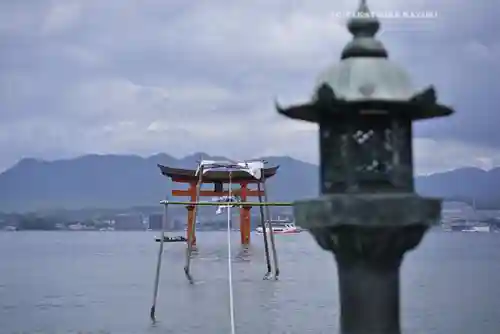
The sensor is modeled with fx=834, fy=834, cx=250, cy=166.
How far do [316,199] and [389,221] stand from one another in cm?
29

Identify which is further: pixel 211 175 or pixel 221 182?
pixel 221 182

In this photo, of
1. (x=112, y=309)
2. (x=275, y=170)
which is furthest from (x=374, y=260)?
(x=275, y=170)

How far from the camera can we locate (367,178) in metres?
3.07

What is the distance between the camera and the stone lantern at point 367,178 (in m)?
2.98

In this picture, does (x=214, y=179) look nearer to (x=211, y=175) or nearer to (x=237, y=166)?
(x=211, y=175)

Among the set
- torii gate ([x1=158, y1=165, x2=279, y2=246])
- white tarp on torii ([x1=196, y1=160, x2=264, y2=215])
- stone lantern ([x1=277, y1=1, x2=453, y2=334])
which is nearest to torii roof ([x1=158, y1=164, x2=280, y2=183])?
torii gate ([x1=158, y1=165, x2=279, y2=246])

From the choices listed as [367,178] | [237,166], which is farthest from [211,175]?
[367,178]

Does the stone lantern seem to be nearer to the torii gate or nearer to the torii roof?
the torii roof

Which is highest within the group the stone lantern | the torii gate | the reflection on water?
the torii gate

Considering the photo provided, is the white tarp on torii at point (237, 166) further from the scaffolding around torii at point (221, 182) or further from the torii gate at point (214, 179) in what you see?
the torii gate at point (214, 179)

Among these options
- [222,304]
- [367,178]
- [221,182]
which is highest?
[221,182]

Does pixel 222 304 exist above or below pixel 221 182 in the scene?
below

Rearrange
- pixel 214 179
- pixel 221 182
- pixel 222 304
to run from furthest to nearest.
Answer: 1. pixel 221 182
2. pixel 214 179
3. pixel 222 304

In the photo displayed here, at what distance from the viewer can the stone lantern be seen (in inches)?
117
